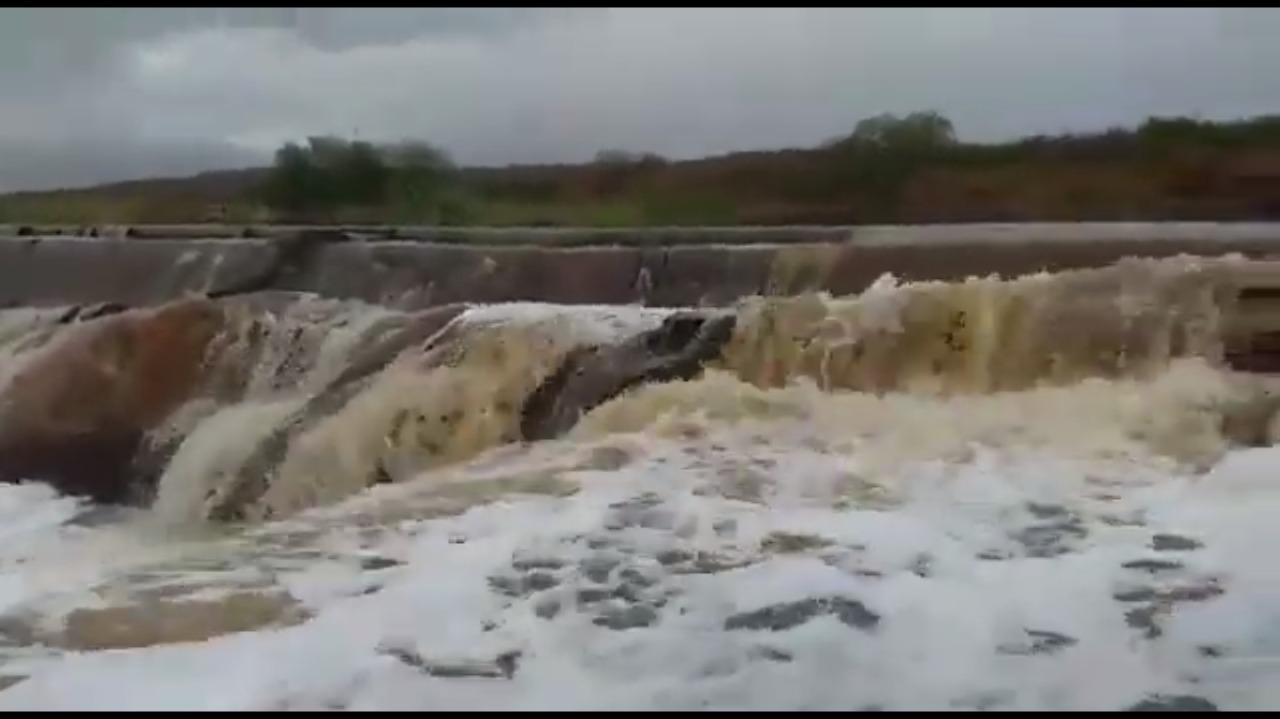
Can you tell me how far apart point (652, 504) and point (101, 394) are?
248 centimetres

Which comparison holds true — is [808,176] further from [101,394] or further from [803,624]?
[803,624]

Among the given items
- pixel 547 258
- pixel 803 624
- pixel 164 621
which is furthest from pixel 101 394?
pixel 803 624

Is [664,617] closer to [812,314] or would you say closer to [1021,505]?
[1021,505]

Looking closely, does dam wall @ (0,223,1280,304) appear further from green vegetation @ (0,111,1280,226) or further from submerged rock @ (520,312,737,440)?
submerged rock @ (520,312,737,440)

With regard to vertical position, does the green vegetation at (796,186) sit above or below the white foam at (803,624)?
above

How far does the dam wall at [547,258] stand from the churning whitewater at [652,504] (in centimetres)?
49

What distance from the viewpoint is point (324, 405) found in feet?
14.2

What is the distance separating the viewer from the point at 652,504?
3.09 metres

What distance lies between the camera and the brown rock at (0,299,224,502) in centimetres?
462

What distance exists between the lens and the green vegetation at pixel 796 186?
5281 millimetres

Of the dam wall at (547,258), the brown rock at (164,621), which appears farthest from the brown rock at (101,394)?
the brown rock at (164,621)

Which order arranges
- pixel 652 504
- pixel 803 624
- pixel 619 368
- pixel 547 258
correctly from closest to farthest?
1. pixel 803 624
2. pixel 652 504
3. pixel 619 368
4. pixel 547 258

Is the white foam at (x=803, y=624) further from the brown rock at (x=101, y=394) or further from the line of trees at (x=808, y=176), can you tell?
the line of trees at (x=808, y=176)

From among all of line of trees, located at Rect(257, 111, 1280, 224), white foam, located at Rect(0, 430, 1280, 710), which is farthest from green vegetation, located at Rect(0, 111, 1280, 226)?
white foam, located at Rect(0, 430, 1280, 710)
